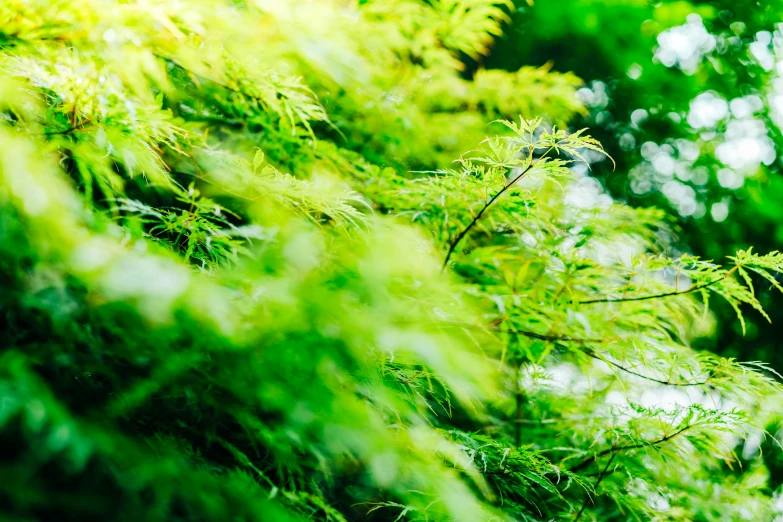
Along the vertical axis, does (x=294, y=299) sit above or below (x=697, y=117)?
below

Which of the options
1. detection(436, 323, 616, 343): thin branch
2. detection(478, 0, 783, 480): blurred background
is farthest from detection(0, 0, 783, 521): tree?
detection(478, 0, 783, 480): blurred background

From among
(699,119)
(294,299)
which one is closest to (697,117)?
(699,119)

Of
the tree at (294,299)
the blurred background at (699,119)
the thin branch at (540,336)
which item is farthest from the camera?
the blurred background at (699,119)

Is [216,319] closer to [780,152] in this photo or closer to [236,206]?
[236,206]

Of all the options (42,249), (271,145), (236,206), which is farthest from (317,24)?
(42,249)

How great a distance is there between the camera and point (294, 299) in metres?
0.51

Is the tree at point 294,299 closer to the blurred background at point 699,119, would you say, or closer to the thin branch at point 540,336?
the thin branch at point 540,336

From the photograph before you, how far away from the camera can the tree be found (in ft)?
1.52

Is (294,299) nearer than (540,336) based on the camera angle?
Yes

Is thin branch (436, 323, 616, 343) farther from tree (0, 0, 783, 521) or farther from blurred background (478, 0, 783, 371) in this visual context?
blurred background (478, 0, 783, 371)

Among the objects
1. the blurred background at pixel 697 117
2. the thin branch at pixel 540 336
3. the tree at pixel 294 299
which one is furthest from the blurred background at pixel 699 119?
the thin branch at pixel 540 336

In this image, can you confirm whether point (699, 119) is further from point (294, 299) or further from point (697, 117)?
point (294, 299)

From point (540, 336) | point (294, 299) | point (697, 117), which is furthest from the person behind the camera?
point (697, 117)

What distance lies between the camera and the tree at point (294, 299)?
0.46 metres
